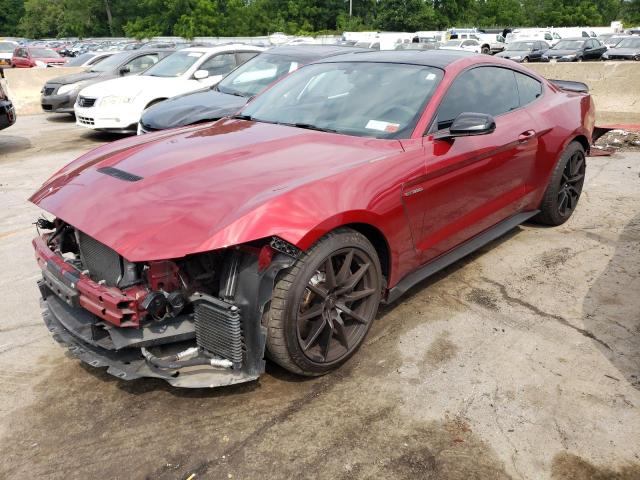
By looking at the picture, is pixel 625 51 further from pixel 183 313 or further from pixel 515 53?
pixel 183 313

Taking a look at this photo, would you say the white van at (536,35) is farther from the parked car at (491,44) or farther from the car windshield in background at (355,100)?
the car windshield in background at (355,100)

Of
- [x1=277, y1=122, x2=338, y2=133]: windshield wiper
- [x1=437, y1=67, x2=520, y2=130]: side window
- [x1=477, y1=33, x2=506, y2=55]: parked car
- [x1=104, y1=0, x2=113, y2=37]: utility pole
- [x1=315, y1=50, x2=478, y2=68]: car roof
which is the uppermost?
[x1=104, y1=0, x2=113, y2=37]: utility pole

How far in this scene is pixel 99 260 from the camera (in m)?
2.88

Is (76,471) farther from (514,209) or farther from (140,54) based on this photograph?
(140,54)

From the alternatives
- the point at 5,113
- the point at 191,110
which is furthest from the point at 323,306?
the point at 5,113

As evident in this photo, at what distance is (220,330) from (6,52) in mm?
27015

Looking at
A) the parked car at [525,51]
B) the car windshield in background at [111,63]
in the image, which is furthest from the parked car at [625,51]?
the car windshield in background at [111,63]

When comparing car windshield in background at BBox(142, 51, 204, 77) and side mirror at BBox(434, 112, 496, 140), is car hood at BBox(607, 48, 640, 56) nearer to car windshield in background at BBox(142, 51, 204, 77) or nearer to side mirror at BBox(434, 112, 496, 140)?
car windshield in background at BBox(142, 51, 204, 77)

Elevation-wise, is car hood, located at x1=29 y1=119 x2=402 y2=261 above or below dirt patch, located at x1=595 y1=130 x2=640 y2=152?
above

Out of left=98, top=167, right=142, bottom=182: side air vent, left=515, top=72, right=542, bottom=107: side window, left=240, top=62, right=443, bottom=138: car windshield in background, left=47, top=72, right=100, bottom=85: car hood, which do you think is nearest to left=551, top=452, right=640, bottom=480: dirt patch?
left=240, top=62, right=443, bottom=138: car windshield in background

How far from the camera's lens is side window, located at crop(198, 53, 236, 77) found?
400 inches

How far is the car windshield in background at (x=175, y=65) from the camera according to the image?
33.4ft

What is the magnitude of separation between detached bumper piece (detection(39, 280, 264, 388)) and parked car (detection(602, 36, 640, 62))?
26.6m

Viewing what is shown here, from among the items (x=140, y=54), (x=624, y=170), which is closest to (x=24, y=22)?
(x=140, y=54)
